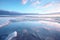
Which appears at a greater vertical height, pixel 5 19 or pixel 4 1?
pixel 4 1

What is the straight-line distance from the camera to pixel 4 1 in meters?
1.48

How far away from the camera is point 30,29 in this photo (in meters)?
1.47

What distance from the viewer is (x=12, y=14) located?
152cm

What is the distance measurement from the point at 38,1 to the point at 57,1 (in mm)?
314

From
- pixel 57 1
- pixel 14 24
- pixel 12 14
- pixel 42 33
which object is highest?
pixel 57 1

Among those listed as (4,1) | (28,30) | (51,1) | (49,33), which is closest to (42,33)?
(49,33)

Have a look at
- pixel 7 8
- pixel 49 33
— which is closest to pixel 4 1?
pixel 7 8

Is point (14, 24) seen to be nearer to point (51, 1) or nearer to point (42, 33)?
point (42, 33)

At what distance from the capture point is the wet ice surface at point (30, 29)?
1433 mm

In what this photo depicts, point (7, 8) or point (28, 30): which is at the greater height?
point (7, 8)

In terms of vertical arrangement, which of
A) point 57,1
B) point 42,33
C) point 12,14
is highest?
point 57,1

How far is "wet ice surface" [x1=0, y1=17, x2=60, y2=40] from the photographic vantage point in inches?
56.4

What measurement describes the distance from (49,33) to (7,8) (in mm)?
786

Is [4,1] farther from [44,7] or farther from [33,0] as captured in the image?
[44,7]
